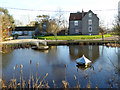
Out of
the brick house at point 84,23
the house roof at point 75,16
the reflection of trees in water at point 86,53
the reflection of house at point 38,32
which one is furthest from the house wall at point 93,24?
the reflection of trees in water at point 86,53

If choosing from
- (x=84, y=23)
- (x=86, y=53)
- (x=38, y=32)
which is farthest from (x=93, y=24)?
(x=86, y=53)

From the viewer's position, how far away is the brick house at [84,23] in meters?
35.5

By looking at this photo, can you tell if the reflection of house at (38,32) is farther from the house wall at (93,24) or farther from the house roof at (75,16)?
the house wall at (93,24)

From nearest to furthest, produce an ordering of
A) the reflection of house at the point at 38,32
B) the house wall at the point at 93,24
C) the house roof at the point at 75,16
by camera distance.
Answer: the house wall at the point at 93,24 → the reflection of house at the point at 38,32 → the house roof at the point at 75,16

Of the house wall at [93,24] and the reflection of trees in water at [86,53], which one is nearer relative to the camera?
the reflection of trees in water at [86,53]

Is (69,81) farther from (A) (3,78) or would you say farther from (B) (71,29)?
(B) (71,29)

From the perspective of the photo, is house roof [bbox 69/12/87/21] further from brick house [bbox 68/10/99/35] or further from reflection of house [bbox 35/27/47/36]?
reflection of house [bbox 35/27/47/36]

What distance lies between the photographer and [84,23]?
36.1 m

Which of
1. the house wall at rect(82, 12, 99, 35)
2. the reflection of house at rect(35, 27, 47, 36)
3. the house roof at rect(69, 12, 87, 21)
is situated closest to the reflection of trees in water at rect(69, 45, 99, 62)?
the house wall at rect(82, 12, 99, 35)

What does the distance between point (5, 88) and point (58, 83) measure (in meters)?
2.38

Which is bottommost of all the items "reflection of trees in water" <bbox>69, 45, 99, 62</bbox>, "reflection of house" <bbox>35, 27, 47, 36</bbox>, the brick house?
"reflection of trees in water" <bbox>69, 45, 99, 62</bbox>

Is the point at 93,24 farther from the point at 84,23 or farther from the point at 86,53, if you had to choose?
the point at 86,53

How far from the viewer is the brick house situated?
1399 inches

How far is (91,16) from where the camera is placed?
116 feet
